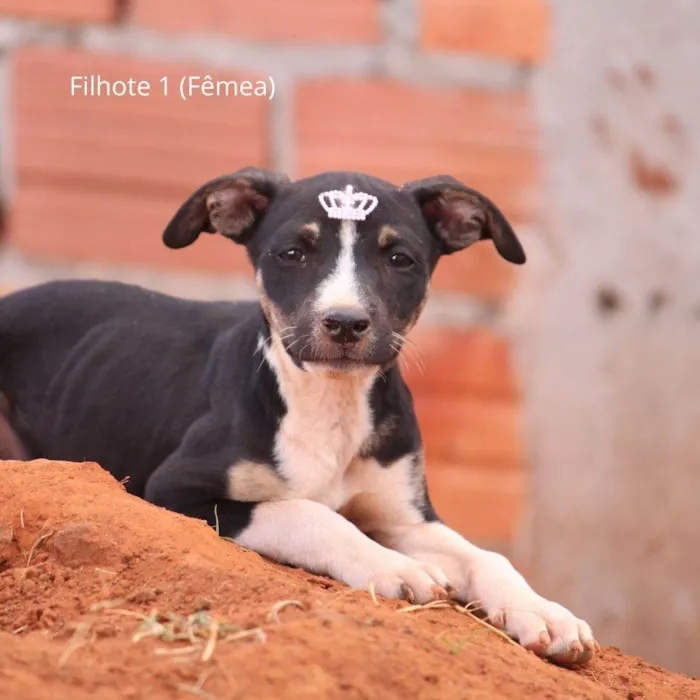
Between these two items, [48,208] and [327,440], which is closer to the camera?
[327,440]

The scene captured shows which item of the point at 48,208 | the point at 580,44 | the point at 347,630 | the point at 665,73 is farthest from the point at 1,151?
the point at 347,630

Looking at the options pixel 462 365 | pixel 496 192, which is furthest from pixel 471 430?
pixel 496 192

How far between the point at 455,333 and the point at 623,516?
5.04 ft

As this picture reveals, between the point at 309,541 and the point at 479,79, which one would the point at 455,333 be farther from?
the point at 309,541

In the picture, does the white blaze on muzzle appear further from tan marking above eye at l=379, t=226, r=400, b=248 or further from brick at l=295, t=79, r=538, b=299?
brick at l=295, t=79, r=538, b=299

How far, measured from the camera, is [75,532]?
3932 millimetres

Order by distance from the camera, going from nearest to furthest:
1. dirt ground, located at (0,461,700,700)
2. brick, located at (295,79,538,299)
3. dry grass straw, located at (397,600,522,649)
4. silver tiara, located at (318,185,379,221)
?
dirt ground, located at (0,461,700,700) → dry grass straw, located at (397,600,522,649) → silver tiara, located at (318,185,379,221) → brick, located at (295,79,538,299)

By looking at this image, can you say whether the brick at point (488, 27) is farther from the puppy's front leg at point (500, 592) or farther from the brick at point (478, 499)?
the puppy's front leg at point (500, 592)

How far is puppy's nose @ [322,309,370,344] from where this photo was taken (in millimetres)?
4594

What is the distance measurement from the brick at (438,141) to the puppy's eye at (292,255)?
2.78m


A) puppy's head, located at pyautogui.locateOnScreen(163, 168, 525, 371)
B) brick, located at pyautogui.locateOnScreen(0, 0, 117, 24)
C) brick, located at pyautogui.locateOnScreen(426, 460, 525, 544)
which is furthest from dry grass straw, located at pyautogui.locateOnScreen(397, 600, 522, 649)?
brick, located at pyautogui.locateOnScreen(0, 0, 117, 24)

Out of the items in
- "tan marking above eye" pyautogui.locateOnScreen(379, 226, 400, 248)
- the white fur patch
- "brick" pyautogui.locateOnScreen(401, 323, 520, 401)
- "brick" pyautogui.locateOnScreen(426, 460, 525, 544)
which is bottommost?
"brick" pyautogui.locateOnScreen(426, 460, 525, 544)

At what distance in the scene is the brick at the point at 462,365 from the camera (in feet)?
25.5

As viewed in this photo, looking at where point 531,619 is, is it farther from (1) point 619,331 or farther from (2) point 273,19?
(2) point 273,19
